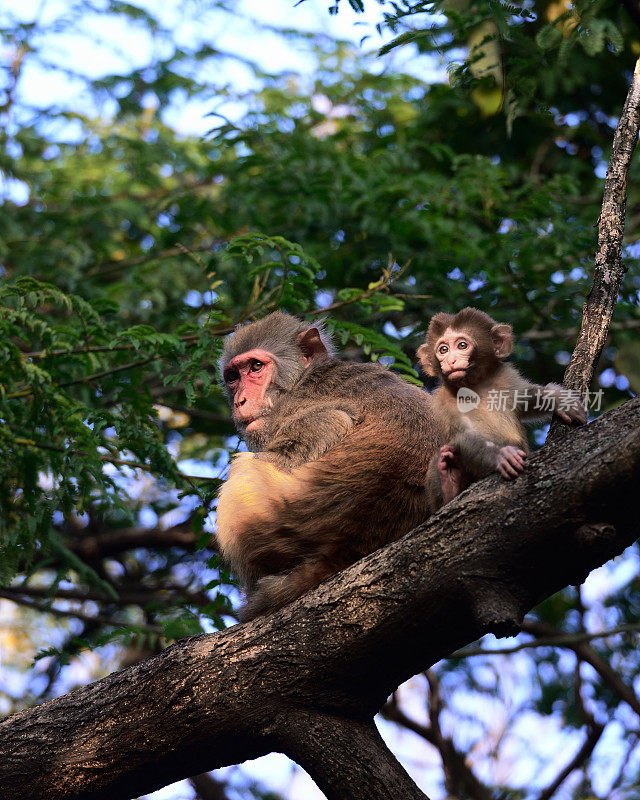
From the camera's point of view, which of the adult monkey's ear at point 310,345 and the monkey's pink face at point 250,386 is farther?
the adult monkey's ear at point 310,345

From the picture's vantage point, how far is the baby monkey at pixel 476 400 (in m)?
3.53

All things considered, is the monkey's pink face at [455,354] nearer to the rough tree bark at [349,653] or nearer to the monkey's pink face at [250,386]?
the rough tree bark at [349,653]

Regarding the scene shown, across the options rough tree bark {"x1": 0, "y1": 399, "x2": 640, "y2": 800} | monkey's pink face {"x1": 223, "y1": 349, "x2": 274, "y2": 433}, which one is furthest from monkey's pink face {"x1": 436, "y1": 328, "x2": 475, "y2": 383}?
monkey's pink face {"x1": 223, "y1": 349, "x2": 274, "y2": 433}

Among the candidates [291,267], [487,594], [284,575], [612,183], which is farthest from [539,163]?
[487,594]

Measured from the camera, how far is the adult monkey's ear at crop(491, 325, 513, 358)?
4.02 metres

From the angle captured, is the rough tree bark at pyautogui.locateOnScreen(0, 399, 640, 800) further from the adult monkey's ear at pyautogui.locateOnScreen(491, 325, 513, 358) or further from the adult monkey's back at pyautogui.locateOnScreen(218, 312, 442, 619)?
the adult monkey's ear at pyautogui.locateOnScreen(491, 325, 513, 358)

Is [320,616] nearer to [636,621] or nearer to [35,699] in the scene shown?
[636,621]

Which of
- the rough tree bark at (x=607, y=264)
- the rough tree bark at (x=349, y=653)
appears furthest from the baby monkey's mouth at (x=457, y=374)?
the rough tree bark at (x=349, y=653)

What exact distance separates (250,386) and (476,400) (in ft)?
5.16

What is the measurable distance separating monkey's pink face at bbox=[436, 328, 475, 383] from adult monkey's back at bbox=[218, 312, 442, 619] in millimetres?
272

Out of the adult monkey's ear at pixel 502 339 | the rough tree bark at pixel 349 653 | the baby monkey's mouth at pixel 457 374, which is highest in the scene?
the adult monkey's ear at pixel 502 339

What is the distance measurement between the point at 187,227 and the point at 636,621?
524 cm

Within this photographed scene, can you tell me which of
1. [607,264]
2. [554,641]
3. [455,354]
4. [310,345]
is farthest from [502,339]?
[554,641]

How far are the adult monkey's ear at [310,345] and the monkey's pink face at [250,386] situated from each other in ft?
0.71
